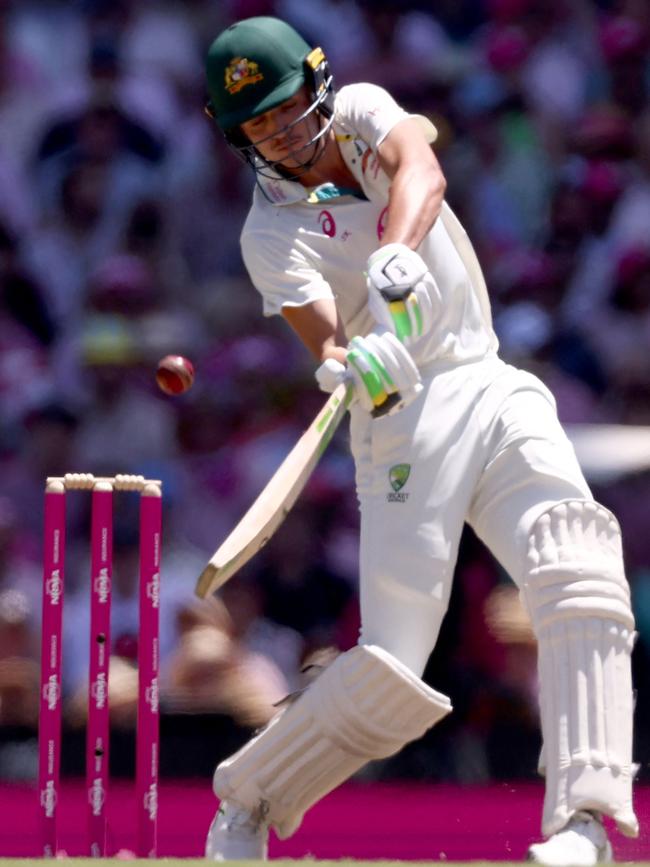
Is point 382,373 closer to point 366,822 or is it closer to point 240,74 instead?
point 240,74

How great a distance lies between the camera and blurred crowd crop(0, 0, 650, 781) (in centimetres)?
516

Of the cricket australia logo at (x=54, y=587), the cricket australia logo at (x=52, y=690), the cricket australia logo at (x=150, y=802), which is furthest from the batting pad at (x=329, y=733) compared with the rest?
the cricket australia logo at (x=54, y=587)

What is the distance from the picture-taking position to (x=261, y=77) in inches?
133

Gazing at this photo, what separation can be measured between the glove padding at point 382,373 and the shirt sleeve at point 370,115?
0.47 meters

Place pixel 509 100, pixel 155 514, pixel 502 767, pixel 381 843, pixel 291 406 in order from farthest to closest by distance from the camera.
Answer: pixel 509 100, pixel 291 406, pixel 502 767, pixel 381 843, pixel 155 514

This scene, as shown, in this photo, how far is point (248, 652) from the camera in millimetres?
5211

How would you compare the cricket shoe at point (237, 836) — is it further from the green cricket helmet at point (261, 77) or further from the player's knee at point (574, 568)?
the green cricket helmet at point (261, 77)

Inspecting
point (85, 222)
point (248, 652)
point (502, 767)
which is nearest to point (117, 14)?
point (85, 222)

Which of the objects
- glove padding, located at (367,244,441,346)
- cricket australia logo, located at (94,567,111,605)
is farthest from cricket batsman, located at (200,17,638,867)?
cricket australia logo, located at (94,567,111,605)

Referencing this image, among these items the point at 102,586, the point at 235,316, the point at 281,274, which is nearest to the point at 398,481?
the point at 281,274

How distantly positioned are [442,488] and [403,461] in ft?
0.29

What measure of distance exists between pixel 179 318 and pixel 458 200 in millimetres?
1003

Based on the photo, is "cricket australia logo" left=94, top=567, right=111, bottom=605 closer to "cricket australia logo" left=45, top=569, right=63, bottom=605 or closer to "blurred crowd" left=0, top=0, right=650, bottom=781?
"cricket australia logo" left=45, top=569, right=63, bottom=605

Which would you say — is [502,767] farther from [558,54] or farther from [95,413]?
[558,54]
